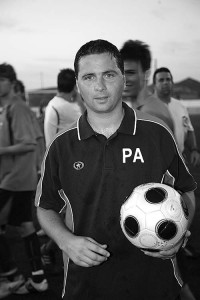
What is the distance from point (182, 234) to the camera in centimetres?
154

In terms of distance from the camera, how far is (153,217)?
4.98 feet

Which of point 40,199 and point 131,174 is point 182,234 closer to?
point 131,174

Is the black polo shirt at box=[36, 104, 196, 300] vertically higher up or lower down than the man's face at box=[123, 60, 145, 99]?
lower down

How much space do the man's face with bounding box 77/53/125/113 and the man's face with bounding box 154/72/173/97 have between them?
267cm

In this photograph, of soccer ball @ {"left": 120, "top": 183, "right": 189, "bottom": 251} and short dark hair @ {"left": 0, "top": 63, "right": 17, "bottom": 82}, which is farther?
short dark hair @ {"left": 0, "top": 63, "right": 17, "bottom": 82}

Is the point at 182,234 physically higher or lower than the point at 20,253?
→ higher

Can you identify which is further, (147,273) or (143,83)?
(143,83)

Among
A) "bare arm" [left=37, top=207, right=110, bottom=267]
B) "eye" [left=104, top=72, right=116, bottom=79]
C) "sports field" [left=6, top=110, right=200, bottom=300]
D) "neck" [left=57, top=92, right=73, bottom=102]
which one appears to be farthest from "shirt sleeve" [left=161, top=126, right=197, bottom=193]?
"neck" [left=57, top=92, right=73, bottom=102]

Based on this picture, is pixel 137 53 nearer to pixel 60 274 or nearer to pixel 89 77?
pixel 89 77

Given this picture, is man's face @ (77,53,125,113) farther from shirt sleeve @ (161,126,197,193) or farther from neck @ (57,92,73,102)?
neck @ (57,92,73,102)

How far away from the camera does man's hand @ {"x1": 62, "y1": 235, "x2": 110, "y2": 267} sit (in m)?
1.45

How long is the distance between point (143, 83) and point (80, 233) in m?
1.52

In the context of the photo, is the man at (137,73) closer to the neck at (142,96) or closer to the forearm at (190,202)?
the neck at (142,96)

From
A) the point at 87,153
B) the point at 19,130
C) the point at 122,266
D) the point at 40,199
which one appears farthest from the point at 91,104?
the point at 19,130
